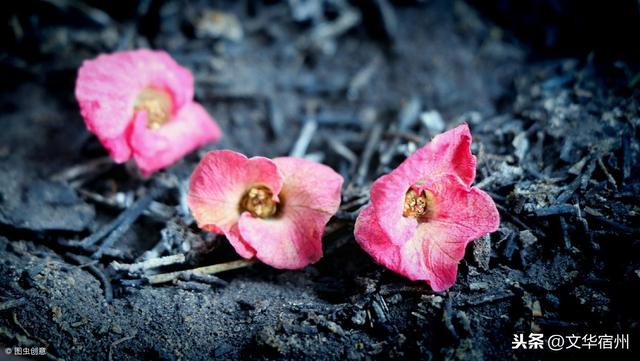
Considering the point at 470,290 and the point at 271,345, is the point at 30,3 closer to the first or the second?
the point at 271,345

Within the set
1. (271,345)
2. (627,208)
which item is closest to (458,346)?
(271,345)

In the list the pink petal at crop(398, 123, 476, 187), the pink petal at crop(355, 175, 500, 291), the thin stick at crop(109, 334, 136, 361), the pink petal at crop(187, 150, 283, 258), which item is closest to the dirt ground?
the thin stick at crop(109, 334, 136, 361)

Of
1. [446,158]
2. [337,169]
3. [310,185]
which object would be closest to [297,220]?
[310,185]

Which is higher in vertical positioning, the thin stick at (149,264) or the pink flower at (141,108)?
the pink flower at (141,108)

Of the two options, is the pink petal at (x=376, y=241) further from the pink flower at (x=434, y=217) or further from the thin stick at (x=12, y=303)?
the thin stick at (x=12, y=303)

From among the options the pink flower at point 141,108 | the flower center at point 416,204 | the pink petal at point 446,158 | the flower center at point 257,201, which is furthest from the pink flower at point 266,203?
the pink flower at point 141,108

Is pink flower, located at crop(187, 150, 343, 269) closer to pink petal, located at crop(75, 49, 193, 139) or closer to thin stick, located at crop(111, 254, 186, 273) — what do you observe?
thin stick, located at crop(111, 254, 186, 273)
